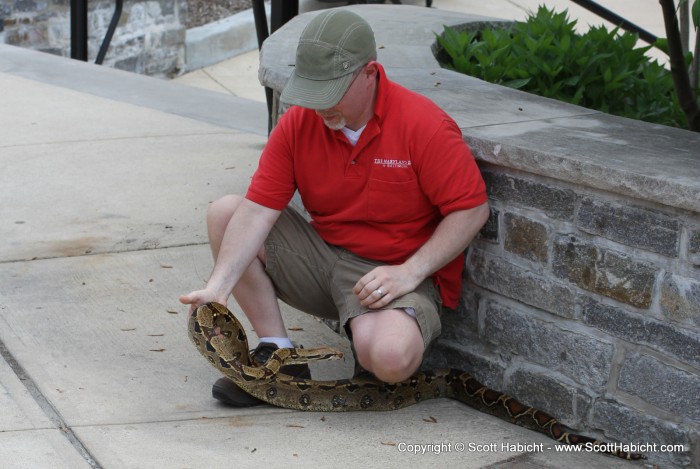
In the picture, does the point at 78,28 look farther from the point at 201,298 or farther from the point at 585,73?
the point at 201,298

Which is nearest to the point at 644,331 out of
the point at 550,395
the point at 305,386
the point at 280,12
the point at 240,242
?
the point at 550,395

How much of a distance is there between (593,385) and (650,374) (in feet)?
0.88

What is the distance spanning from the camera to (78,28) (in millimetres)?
10977

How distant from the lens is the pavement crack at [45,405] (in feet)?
12.0

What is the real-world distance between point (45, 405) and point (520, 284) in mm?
1873

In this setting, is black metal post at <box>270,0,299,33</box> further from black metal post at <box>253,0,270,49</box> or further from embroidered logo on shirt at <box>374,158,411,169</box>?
embroidered logo on shirt at <box>374,158,411,169</box>

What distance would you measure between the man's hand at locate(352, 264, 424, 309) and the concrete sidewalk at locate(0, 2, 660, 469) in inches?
19.8

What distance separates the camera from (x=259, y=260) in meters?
4.31

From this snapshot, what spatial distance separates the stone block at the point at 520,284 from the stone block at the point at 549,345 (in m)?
0.07

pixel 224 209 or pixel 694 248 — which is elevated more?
pixel 694 248

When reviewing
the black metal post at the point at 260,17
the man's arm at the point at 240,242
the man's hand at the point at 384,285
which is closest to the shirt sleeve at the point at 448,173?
the man's hand at the point at 384,285

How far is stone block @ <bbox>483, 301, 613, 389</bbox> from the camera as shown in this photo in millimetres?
3871

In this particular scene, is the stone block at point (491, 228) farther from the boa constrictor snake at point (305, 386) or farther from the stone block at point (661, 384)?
the stone block at point (661, 384)

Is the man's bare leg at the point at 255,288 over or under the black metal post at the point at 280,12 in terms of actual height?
under
